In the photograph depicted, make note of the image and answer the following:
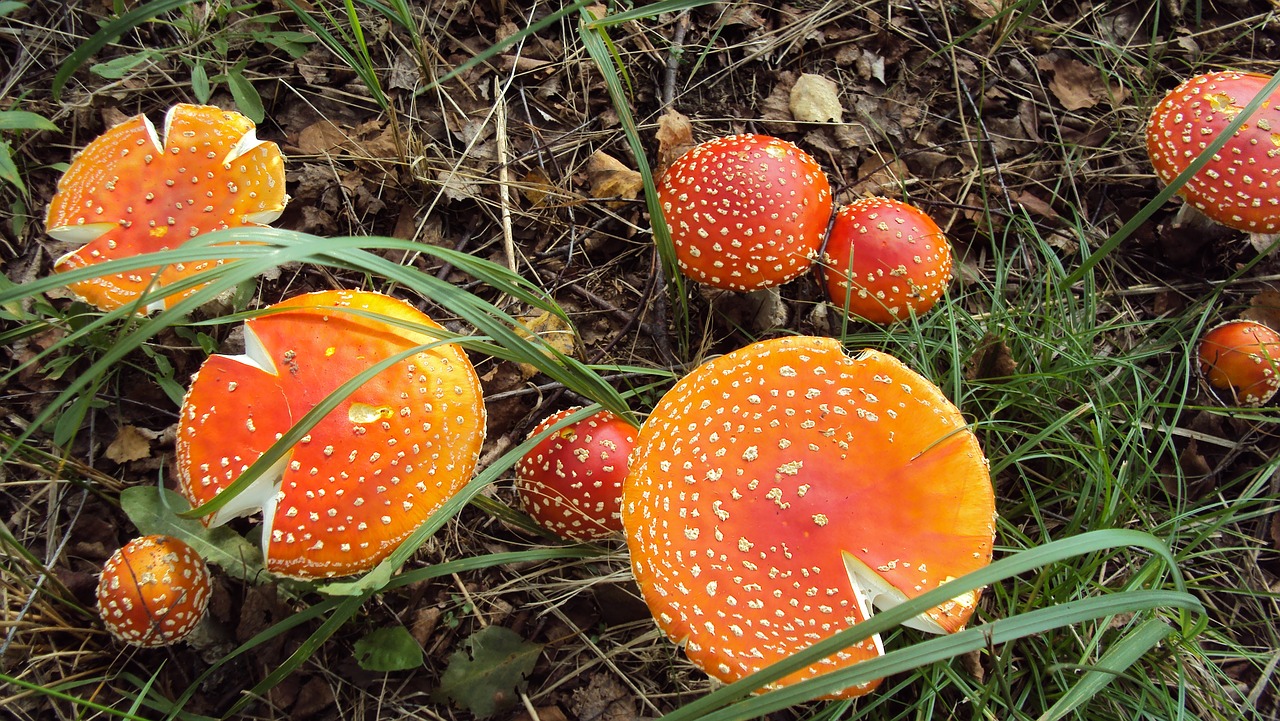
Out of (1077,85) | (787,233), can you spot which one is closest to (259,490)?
(787,233)

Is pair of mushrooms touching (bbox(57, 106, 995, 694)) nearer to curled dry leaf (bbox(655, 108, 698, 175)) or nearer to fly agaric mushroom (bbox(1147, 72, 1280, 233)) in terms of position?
curled dry leaf (bbox(655, 108, 698, 175))

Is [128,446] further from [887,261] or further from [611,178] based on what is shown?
[887,261]

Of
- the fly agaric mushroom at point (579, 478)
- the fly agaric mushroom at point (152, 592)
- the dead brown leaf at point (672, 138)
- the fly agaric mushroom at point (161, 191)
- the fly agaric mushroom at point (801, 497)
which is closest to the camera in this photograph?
the fly agaric mushroom at point (801, 497)

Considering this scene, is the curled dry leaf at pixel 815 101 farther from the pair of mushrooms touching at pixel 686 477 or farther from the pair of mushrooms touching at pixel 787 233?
the pair of mushrooms touching at pixel 686 477

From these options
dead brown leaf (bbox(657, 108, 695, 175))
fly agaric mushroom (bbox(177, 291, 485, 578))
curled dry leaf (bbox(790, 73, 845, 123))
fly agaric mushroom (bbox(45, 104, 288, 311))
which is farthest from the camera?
Result: curled dry leaf (bbox(790, 73, 845, 123))

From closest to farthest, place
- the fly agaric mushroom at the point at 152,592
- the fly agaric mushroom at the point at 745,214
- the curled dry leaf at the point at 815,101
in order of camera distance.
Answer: the fly agaric mushroom at the point at 152,592 < the fly agaric mushroom at the point at 745,214 < the curled dry leaf at the point at 815,101

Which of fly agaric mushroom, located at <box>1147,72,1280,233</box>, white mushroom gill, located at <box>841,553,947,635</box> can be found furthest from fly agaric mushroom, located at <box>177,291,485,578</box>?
fly agaric mushroom, located at <box>1147,72,1280,233</box>

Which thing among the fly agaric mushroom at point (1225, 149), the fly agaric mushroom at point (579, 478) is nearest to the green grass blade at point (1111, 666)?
the fly agaric mushroom at point (579, 478)
